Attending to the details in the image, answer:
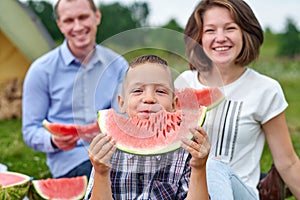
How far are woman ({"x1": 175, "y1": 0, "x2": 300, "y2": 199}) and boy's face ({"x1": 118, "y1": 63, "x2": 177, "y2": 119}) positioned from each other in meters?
0.77

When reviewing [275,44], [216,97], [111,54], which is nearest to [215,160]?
[216,97]

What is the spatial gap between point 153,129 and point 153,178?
28 cm

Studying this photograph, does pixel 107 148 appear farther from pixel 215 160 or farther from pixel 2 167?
pixel 2 167

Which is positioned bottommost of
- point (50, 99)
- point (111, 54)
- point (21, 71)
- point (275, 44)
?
point (275, 44)

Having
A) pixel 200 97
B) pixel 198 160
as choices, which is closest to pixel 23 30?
pixel 200 97

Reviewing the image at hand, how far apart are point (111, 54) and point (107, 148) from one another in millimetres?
695

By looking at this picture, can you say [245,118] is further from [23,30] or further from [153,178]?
[23,30]

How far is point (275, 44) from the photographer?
12.4 metres

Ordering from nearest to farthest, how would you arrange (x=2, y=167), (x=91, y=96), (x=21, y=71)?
(x=91, y=96)
(x=2, y=167)
(x=21, y=71)

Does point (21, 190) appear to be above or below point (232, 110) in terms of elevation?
below

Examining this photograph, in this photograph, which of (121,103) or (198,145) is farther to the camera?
(121,103)

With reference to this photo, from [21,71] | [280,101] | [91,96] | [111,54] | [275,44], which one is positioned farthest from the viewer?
[275,44]

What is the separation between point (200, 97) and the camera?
2297mm

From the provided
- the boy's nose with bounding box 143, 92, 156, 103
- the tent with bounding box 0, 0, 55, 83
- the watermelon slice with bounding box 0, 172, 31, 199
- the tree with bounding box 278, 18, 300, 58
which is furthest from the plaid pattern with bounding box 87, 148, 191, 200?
the tree with bounding box 278, 18, 300, 58
